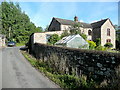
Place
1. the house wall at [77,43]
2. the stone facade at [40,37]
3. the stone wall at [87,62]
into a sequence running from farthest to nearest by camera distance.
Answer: the stone facade at [40,37] < the house wall at [77,43] < the stone wall at [87,62]

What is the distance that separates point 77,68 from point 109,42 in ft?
88.8

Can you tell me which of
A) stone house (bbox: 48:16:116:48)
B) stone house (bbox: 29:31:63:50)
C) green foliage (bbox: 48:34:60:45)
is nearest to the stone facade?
stone house (bbox: 29:31:63:50)

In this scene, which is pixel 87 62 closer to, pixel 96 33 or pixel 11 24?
pixel 96 33

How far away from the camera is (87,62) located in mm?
5715

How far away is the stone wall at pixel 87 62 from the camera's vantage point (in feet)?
14.9

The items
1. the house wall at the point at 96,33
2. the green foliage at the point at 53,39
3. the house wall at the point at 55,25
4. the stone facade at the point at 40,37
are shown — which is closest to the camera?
the stone facade at the point at 40,37

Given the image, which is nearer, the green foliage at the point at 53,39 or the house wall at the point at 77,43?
the house wall at the point at 77,43

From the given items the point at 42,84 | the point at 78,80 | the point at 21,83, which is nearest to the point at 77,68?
the point at 78,80

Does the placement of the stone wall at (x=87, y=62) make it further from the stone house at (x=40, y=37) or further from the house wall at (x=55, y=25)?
the house wall at (x=55, y=25)

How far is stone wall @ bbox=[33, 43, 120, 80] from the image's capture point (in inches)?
179

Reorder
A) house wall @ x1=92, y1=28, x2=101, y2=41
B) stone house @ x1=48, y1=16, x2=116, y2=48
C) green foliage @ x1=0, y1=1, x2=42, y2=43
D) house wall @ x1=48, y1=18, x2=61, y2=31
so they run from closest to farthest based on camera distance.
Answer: house wall @ x1=48, y1=18, x2=61, y2=31 < stone house @ x1=48, y1=16, x2=116, y2=48 < house wall @ x1=92, y1=28, x2=101, y2=41 < green foliage @ x1=0, y1=1, x2=42, y2=43

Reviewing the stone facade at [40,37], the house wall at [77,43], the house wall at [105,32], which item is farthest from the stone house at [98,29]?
the house wall at [77,43]

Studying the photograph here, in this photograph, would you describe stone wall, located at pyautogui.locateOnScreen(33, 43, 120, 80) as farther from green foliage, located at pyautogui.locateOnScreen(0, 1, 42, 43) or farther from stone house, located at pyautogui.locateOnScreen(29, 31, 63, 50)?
green foliage, located at pyautogui.locateOnScreen(0, 1, 42, 43)

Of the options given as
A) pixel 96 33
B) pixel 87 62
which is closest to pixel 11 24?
pixel 96 33
